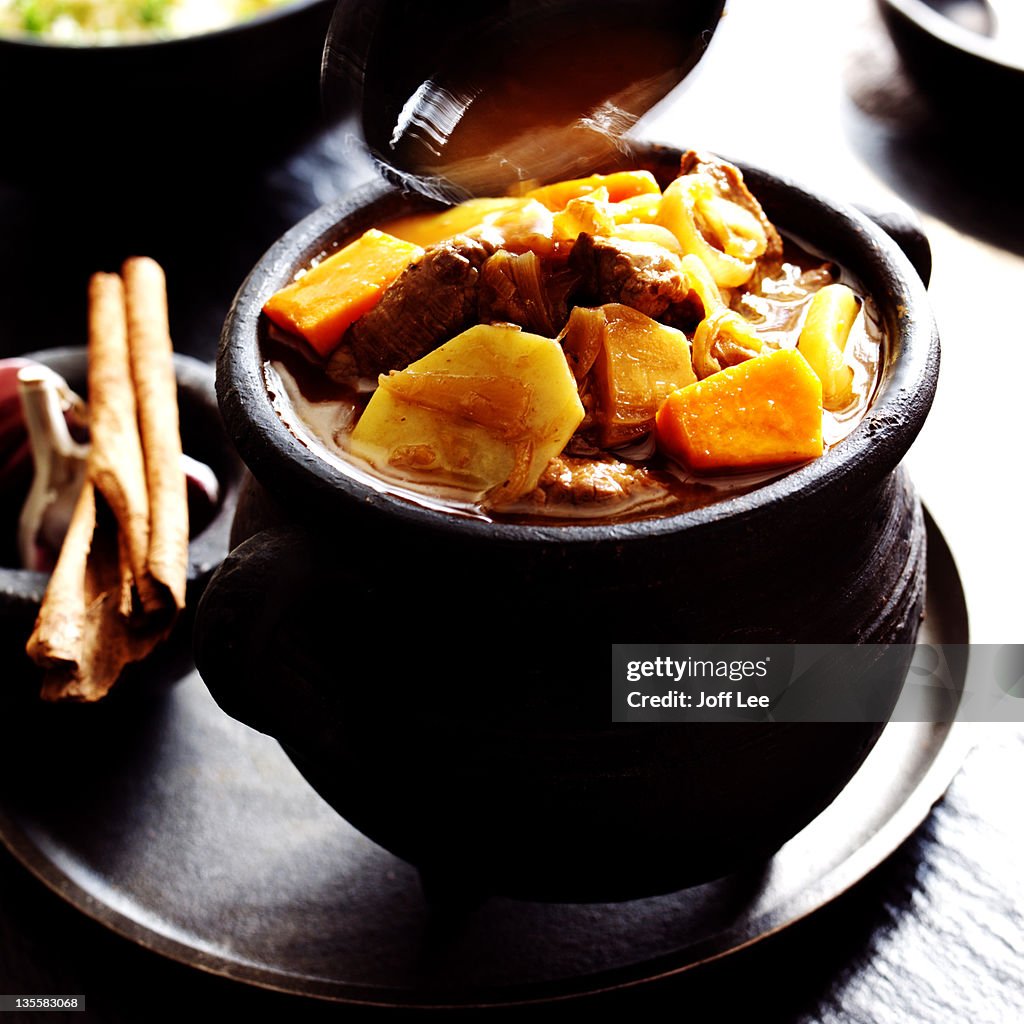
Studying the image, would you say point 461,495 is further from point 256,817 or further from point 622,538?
point 256,817

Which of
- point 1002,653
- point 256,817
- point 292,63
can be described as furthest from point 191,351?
point 1002,653

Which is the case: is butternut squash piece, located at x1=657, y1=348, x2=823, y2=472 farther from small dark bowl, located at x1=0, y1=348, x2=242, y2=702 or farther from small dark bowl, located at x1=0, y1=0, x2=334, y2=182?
small dark bowl, located at x1=0, y1=0, x2=334, y2=182

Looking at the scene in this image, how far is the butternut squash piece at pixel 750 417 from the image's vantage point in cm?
129

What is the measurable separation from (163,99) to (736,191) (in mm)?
1697

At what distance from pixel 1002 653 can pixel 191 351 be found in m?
1.82

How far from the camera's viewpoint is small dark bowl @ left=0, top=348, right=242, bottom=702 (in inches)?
73.9

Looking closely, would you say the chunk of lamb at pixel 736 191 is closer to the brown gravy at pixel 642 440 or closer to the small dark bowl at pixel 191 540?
the brown gravy at pixel 642 440

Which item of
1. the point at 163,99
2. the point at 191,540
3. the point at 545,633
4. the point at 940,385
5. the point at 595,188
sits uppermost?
the point at 595,188

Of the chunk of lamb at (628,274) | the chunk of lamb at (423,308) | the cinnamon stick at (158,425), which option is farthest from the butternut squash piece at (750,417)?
the cinnamon stick at (158,425)

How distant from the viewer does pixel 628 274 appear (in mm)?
1354

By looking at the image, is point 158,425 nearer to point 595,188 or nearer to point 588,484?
point 595,188

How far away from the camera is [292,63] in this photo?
2.88 m

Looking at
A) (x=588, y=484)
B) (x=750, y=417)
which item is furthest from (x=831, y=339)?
(x=588, y=484)

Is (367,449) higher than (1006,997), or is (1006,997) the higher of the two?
(367,449)
